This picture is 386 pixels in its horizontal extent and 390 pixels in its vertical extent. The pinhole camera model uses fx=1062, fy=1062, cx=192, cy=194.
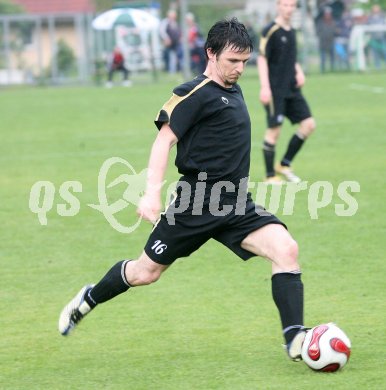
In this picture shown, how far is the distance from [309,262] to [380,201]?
2.88m

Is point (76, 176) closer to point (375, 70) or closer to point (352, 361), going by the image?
point (352, 361)

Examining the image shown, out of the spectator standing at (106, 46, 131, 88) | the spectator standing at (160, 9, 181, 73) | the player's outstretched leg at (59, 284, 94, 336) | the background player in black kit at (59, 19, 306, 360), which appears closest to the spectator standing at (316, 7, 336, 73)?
the spectator standing at (160, 9, 181, 73)

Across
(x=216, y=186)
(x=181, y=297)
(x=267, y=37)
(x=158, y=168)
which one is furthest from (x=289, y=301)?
(x=267, y=37)

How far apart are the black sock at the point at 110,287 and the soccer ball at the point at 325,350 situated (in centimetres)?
114

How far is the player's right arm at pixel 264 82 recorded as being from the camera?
11.8m

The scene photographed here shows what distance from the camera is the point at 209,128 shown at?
5.85m

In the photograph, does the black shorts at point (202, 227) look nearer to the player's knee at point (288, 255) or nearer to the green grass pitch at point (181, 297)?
the player's knee at point (288, 255)

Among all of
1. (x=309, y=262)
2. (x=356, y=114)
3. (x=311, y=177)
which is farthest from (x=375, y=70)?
(x=309, y=262)

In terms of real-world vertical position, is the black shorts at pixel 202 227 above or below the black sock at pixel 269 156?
above

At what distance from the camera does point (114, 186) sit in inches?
502

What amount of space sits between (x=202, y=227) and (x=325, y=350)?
0.96 meters

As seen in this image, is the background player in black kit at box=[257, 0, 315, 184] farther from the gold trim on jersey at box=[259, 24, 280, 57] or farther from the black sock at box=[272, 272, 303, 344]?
the black sock at box=[272, 272, 303, 344]

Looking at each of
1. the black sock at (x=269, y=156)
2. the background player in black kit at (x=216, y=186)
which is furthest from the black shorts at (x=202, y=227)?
the black sock at (x=269, y=156)

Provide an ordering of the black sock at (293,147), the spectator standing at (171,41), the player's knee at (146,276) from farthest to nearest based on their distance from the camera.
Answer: the spectator standing at (171,41) < the black sock at (293,147) < the player's knee at (146,276)
